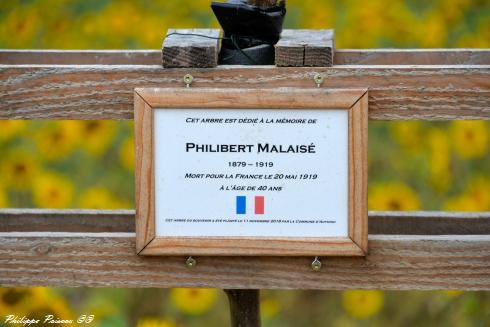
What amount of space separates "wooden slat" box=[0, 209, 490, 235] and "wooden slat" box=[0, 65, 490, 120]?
360mm

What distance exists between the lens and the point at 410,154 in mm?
3182

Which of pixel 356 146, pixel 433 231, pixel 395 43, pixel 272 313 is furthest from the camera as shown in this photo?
pixel 395 43

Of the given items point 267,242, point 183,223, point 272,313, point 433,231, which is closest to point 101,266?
point 183,223

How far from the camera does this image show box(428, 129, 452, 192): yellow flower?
3008 mm

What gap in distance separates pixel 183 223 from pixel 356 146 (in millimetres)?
325

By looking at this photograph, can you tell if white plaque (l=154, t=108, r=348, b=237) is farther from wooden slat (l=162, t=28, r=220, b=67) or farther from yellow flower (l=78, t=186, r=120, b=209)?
yellow flower (l=78, t=186, r=120, b=209)

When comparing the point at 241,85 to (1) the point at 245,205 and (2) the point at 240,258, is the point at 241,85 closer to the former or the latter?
(1) the point at 245,205

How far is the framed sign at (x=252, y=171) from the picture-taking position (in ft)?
5.74

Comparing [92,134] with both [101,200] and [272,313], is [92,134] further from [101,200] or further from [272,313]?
[272,313]

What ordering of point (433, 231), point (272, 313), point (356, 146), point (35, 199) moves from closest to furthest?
point (356, 146), point (433, 231), point (272, 313), point (35, 199)

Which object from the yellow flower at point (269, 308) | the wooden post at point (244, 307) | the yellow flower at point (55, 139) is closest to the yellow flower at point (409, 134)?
the yellow flower at point (269, 308)

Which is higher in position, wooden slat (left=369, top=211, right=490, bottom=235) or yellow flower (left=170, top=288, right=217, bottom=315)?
wooden slat (left=369, top=211, right=490, bottom=235)

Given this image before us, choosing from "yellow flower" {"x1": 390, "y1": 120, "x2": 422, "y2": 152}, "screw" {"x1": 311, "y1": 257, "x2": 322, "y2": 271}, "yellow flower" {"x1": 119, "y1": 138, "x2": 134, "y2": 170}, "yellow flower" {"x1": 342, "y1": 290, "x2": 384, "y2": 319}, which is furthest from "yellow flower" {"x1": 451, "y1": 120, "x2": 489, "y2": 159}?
"screw" {"x1": 311, "y1": 257, "x2": 322, "y2": 271}

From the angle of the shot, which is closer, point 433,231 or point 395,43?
point 433,231
